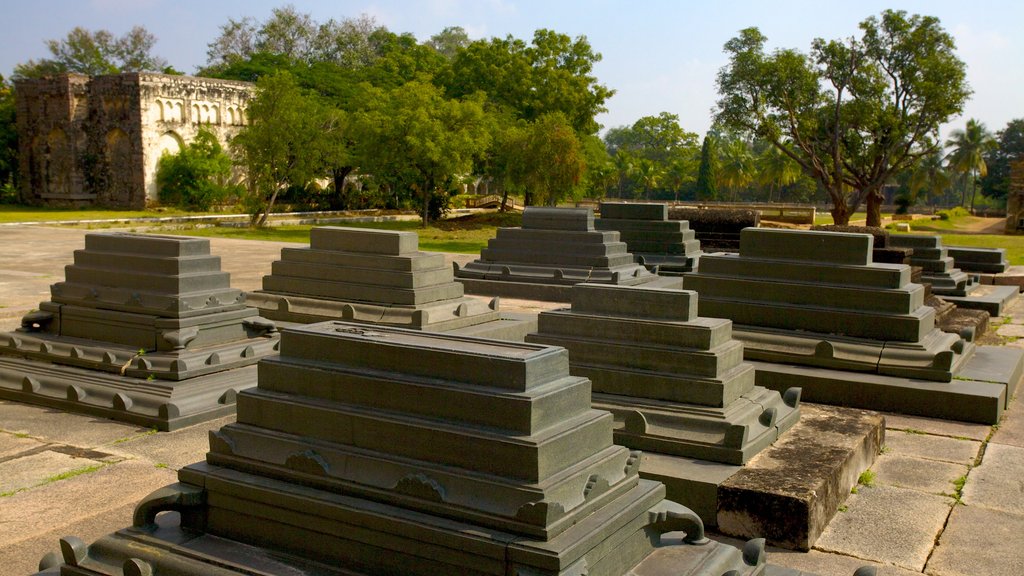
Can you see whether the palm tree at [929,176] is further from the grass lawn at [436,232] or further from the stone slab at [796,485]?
the stone slab at [796,485]

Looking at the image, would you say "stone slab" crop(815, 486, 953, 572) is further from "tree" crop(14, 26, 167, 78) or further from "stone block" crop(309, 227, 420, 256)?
"tree" crop(14, 26, 167, 78)

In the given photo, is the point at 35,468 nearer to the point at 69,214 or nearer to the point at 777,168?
the point at 69,214

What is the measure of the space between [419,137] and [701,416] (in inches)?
A: 904

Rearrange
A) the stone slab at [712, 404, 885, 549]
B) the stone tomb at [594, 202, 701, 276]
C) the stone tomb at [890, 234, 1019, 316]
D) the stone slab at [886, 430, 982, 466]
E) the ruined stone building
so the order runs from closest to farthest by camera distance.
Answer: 1. the stone slab at [712, 404, 885, 549]
2. the stone slab at [886, 430, 982, 466]
3. the stone tomb at [890, 234, 1019, 316]
4. the stone tomb at [594, 202, 701, 276]
5. the ruined stone building

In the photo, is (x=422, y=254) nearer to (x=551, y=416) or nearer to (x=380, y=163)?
(x=551, y=416)

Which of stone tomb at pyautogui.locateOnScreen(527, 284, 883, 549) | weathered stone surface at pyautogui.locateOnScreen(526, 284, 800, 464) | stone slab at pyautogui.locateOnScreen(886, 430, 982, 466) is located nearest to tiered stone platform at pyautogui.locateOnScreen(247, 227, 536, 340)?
weathered stone surface at pyautogui.locateOnScreen(526, 284, 800, 464)

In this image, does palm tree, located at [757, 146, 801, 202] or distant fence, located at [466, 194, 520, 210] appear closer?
distant fence, located at [466, 194, 520, 210]

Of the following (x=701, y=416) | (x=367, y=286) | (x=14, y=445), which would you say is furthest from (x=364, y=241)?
(x=701, y=416)

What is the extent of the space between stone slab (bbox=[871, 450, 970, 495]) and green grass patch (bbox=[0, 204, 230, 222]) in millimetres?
30862

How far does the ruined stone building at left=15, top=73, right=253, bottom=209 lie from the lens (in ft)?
120

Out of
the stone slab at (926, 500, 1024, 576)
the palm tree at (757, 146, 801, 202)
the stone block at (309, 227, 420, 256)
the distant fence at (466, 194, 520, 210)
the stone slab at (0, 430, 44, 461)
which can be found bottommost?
the stone slab at (926, 500, 1024, 576)

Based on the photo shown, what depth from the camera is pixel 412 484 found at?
3.44 metres

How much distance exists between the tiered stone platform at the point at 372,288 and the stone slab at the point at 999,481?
485 cm

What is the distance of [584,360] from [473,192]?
152ft
